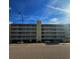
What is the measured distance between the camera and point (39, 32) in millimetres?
3377

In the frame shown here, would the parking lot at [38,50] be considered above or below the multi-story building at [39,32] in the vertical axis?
below

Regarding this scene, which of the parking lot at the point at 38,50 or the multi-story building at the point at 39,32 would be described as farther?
the multi-story building at the point at 39,32

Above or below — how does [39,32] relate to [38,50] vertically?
above

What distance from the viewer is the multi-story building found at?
3180 millimetres

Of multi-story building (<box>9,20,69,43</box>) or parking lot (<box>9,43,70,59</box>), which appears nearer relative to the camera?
parking lot (<box>9,43,70,59</box>)

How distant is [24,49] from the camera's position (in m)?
3.15

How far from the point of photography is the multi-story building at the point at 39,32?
3180mm

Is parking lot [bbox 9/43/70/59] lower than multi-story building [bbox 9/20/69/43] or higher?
lower
